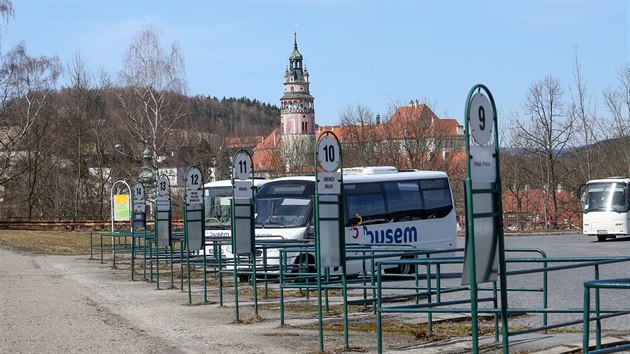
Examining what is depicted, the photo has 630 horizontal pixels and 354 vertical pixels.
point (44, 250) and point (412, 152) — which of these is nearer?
point (44, 250)

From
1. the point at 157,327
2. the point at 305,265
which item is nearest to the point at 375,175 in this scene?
the point at 305,265

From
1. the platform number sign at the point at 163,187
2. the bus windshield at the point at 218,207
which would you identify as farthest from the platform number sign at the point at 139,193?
the platform number sign at the point at 163,187

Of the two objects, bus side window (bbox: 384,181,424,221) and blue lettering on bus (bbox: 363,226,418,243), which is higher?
bus side window (bbox: 384,181,424,221)

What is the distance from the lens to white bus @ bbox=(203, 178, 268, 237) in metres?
33.4

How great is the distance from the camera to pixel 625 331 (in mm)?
13203

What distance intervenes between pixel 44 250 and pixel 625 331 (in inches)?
1461

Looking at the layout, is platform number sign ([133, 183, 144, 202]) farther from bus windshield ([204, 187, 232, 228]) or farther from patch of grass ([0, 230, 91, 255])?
patch of grass ([0, 230, 91, 255])

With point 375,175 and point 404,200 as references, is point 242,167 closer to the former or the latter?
point 375,175

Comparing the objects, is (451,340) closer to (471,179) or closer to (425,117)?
(471,179)

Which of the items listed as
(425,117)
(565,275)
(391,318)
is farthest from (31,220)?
(391,318)

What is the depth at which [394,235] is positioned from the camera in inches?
1116

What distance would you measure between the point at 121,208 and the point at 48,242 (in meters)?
4.91

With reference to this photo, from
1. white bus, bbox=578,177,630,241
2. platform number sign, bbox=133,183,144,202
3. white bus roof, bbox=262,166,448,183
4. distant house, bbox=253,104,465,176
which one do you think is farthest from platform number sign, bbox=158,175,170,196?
distant house, bbox=253,104,465,176

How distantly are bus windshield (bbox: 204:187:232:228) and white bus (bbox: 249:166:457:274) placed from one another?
557 centimetres
